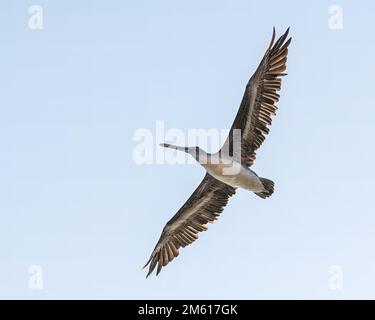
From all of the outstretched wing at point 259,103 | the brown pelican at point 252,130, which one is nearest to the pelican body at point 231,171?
the brown pelican at point 252,130

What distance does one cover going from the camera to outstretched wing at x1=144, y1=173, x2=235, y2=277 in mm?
23703

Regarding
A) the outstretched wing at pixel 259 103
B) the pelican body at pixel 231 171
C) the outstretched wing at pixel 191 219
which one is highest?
the outstretched wing at pixel 259 103

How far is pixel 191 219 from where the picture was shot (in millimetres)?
24188

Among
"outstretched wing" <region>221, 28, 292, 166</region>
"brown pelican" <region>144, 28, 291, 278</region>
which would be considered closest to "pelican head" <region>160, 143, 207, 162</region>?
"brown pelican" <region>144, 28, 291, 278</region>

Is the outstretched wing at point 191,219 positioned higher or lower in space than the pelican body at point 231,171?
lower

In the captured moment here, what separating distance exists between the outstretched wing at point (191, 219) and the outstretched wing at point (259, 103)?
5.01 ft

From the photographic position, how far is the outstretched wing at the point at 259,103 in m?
22.0

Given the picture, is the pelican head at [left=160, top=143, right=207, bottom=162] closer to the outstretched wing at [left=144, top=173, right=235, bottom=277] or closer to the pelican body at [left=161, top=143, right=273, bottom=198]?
the pelican body at [left=161, top=143, right=273, bottom=198]

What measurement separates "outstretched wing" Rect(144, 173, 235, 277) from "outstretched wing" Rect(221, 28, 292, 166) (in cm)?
153

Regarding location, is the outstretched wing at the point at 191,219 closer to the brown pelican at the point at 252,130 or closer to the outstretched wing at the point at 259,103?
the brown pelican at the point at 252,130

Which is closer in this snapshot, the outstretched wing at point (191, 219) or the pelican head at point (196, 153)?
the pelican head at point (196, 153)

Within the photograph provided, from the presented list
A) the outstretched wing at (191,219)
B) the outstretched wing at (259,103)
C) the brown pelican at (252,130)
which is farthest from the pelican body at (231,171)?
the outstretched wing at (191,219)
